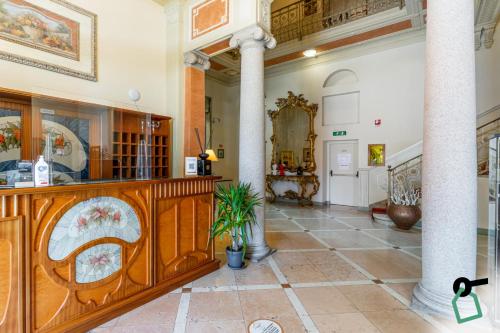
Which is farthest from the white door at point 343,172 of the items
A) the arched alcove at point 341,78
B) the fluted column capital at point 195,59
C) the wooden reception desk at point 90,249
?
the wooden reception desk at point 90,249

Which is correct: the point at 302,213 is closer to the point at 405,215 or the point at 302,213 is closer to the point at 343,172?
the point at 343,172

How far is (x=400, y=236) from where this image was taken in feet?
15.6

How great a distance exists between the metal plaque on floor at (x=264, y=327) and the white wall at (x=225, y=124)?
720cm

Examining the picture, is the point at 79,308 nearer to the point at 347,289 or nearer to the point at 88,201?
the point at 88,201

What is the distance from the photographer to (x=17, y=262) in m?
1.78

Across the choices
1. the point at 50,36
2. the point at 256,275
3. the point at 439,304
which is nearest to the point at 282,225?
the point at 256,275

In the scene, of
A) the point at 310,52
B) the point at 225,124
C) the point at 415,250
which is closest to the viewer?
the point at 415,250

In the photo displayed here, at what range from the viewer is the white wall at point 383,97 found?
6445 millimetres

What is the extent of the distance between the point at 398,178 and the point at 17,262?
22.2 feet

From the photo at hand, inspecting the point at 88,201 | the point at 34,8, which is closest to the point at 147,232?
the point at 88,201

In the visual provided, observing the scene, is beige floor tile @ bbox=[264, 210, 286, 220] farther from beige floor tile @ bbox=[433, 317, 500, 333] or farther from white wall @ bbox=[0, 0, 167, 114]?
beige floor tile @ bbox=[433, 317, 500, 333]

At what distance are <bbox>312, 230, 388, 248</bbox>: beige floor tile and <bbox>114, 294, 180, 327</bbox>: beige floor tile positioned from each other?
108 inches

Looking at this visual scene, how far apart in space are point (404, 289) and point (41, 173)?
11.7ft

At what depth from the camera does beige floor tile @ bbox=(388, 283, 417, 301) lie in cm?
265
